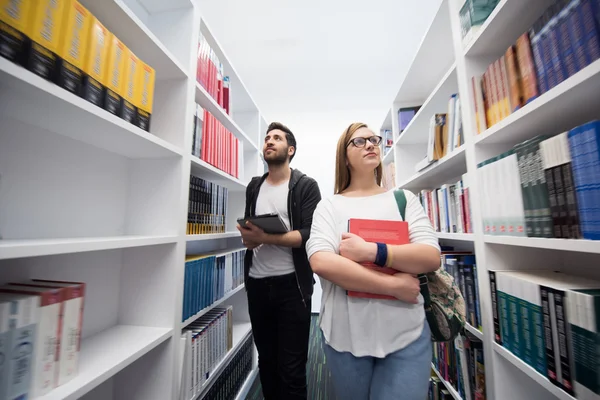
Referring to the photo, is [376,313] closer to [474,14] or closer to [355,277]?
[355,277]

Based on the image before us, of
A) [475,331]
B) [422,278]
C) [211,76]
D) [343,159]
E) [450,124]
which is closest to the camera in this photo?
[422,278]

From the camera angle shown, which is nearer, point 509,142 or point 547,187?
point 547,187

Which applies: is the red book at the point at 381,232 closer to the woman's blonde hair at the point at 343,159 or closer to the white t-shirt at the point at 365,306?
the white t-shirt at the point at 365,306

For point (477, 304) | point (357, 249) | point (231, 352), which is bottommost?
point (231, 352)

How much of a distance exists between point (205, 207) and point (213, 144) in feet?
1.31

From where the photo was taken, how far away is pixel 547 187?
69 cm

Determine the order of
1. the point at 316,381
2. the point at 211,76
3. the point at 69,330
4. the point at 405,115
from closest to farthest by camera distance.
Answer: the point at 69,330 → the point at 211,76 → the point at 316,381 → the point at 405,115

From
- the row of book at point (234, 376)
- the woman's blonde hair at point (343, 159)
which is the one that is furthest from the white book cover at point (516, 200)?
the row of book at point (234, 376)

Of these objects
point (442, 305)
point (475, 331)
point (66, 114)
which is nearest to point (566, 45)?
point (442, 305)

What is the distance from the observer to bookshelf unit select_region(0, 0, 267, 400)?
0.69m

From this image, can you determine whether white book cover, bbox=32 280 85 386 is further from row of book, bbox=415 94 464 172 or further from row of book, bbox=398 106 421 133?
row of book, bbox=398 106 421 133

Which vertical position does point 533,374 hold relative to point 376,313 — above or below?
below

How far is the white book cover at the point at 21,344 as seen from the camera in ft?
1.73

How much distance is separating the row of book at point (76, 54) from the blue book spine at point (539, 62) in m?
1.35
